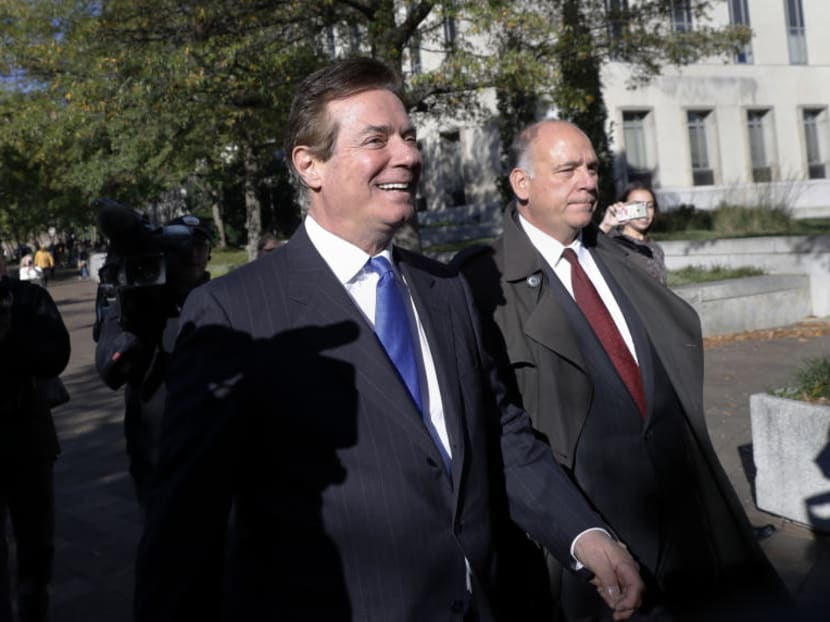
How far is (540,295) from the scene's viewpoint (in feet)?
10.5

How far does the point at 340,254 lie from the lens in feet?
7.57

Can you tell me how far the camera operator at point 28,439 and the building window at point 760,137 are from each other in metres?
34.8

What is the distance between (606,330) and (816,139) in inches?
1481

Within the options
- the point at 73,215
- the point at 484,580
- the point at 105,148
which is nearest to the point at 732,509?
the point at 484,580

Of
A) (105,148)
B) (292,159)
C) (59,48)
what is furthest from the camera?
(105,148)

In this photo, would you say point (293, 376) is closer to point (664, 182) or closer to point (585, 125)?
point (585, 125)

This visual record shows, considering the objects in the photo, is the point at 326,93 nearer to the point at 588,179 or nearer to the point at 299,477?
the point at 299,477

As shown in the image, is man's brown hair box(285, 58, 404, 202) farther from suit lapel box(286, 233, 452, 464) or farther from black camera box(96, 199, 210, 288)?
black camera box(96, 199, 210, 288)

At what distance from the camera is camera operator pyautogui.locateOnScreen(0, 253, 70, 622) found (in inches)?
151

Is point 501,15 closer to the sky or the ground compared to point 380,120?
closer to the sky

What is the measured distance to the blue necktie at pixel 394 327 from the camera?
221 cm

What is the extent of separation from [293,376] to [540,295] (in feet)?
4.51

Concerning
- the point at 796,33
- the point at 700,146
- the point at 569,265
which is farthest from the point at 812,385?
the point at 796,33

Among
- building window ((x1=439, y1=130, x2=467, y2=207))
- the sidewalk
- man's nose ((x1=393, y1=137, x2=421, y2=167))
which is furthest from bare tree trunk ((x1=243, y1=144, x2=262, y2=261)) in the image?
man's nose ((x1=393, y1=137, x2=421, y2=167))
